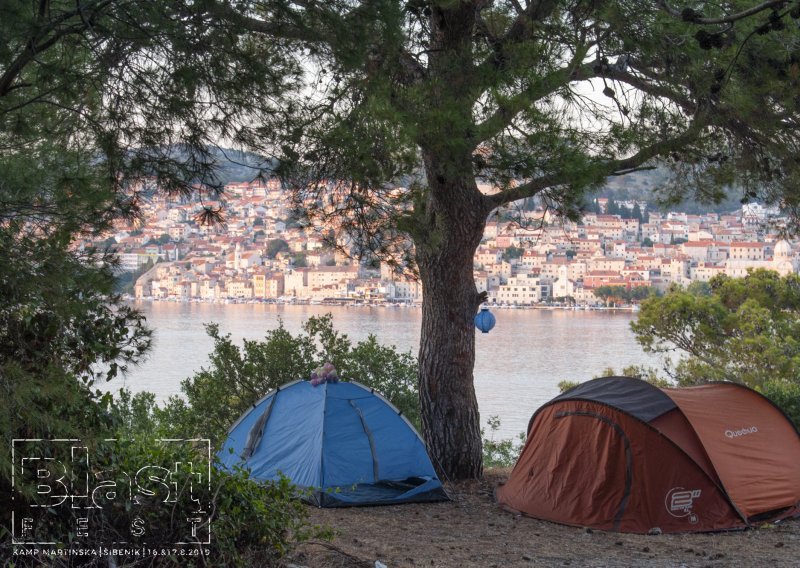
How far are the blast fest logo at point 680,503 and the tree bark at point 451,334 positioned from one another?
Result: 5.53ft

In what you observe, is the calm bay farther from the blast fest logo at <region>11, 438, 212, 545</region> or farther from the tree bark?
the blast fest logo at <region>11, 438, 212, 545</region>

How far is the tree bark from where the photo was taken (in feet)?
20.6

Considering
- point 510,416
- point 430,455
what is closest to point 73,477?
point 430,455

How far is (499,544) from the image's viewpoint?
471 centimetres

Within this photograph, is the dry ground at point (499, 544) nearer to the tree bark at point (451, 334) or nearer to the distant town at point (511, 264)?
the tree bark at point (451, 334)

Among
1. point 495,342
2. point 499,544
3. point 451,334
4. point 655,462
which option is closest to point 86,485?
point 499,544

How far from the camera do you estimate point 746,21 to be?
532 centimetres

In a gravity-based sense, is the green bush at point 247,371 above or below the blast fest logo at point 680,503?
above

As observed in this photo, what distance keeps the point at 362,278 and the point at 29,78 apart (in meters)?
32.9

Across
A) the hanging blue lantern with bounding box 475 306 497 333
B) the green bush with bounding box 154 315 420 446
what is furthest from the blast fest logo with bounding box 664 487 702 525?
the green bush with bounding box 154 315 420 446

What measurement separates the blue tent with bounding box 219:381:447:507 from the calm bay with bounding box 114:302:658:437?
716 centimetres

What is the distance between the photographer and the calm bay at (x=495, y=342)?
19.3 metres

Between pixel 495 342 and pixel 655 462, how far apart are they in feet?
89.0

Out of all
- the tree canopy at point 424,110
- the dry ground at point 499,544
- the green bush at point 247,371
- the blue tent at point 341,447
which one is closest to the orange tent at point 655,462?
the dry ground at point 499,544
